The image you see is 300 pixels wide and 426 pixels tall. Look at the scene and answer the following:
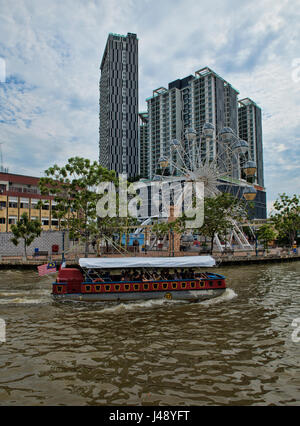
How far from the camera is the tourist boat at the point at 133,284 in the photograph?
17719 mm

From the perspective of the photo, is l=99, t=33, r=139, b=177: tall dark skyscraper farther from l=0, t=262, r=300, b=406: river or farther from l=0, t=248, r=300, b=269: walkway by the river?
l=0, t=262, r=300, b=406: river

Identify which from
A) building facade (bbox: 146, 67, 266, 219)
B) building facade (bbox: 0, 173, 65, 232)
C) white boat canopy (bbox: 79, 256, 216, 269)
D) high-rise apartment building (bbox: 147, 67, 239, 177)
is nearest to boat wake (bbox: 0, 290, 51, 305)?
white boat canopy (bbox: 79, 256, 216, 269)

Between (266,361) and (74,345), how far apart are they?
6856 millimetres

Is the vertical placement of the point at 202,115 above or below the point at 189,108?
below

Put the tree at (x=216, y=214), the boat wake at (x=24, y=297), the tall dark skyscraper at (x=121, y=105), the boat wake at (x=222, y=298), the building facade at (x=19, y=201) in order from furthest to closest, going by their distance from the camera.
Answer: the tall dark skyscraper at (x=121, y=105)
the building facade at (x=19, y=201)
the tree at (x=216, y=214)
the boat wake at (x=222, y=298)
the boat wake at (x=24, y=297)

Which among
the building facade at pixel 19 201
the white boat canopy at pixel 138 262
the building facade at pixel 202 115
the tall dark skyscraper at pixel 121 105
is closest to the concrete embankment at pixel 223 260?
the white boat canopy at pixel 138 262

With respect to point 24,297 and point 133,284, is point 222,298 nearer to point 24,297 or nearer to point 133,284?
point 133,284

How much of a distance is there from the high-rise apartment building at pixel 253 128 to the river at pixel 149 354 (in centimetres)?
14545

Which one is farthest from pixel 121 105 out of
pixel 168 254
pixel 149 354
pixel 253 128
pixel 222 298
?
pixel 149 354

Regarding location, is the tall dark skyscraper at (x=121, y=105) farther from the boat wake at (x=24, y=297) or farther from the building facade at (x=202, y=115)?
the boat wake at (x=24, y=297)

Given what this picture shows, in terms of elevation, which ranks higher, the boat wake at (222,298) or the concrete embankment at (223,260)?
the concrete embankment at (223,260)

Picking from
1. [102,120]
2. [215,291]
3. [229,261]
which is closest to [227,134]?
[229,261]

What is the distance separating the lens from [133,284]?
18031mm

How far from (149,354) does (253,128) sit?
157536mm
